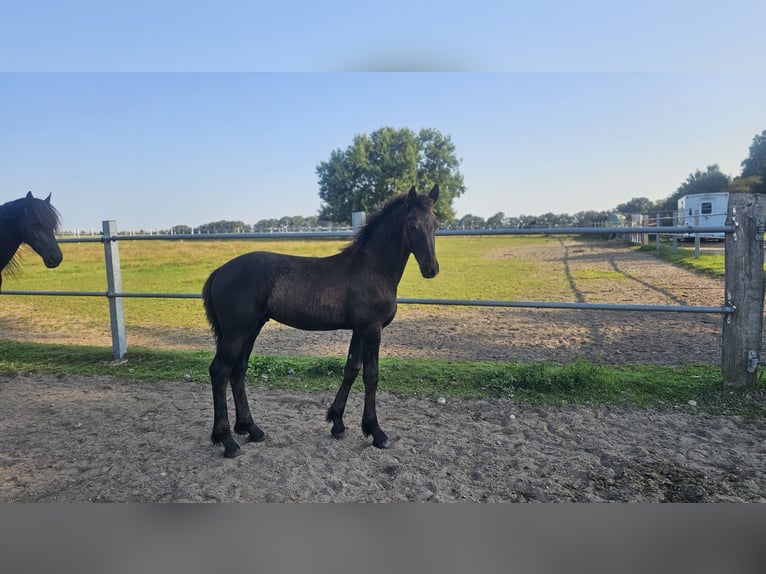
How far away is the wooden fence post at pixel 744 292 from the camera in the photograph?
13.4ft

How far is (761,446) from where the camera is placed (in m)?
3.20

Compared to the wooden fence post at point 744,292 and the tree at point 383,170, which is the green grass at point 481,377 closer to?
the wooden fence post at point 744,292

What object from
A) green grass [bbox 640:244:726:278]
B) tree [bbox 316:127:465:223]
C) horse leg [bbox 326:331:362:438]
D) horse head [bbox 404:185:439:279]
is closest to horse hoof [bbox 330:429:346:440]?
horse leg [bbox 326:331:362:438]

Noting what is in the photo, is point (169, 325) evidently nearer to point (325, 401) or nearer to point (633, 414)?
point (325, 401)

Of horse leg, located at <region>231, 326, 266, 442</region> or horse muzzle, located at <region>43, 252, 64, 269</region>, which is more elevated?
horse muzzle, located at <region>43, 252, 64, 269</region>

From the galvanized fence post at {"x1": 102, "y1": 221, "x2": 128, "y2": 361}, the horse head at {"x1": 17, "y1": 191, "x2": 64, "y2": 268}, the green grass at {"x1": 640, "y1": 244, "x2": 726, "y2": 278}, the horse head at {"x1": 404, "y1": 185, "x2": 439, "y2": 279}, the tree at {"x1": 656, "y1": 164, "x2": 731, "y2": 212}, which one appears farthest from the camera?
the tree at {"x1": 656, "y1": 164, "x2": 731, "y2": 212}

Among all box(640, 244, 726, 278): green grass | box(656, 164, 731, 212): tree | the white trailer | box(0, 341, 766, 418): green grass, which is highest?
box(656, 164, 731, 212): tree

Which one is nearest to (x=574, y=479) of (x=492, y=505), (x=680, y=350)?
(x=492, y=505)

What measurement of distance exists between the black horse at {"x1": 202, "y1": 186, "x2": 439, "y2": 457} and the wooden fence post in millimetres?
2986

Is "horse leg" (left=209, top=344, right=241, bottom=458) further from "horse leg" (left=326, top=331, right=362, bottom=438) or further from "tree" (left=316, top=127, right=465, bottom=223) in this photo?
"tree" (left=316, top=127, right=465, bottom=223)

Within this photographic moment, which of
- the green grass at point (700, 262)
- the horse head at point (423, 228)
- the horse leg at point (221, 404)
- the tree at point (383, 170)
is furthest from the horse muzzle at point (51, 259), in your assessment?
the tree at point (383, 170)

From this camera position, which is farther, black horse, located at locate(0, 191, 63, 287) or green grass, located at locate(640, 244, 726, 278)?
green grass, located at locate(640, 244, 726, 278)

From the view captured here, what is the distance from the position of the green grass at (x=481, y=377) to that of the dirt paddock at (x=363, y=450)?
177mm

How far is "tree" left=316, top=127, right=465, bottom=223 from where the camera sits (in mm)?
49781
